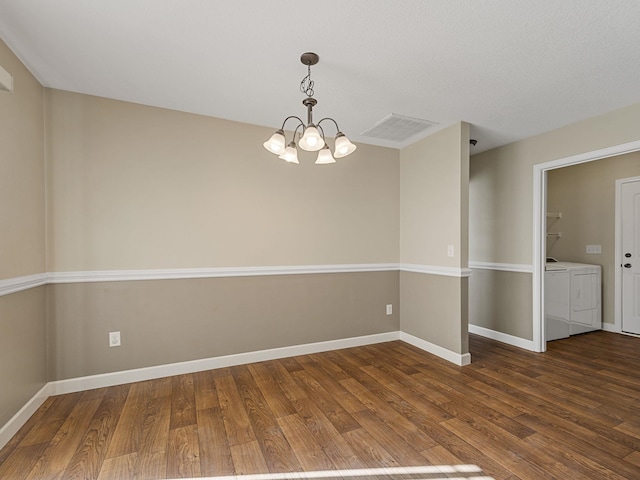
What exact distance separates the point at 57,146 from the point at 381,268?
3370 mm

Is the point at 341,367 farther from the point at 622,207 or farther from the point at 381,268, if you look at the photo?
the point at 622,207

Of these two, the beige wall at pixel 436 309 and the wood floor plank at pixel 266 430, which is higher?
the beige wall at pixel 436 309

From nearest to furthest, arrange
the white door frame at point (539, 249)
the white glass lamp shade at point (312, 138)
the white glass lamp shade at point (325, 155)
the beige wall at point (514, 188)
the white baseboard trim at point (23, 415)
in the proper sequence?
the white glass lamp shade at point (312, 138) → the white baseboard trim at point (23, 415) → the white glass lamp shade at point (325, 155) → the beige wall at point (514, 188) → the white door frame at point (539, 249)

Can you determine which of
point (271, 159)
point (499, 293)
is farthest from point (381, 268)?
point (271, 159)

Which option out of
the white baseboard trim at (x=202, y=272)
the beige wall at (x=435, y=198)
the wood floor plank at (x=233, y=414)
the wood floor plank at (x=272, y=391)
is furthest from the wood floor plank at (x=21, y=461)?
the beige wall at (x=435, y=198)

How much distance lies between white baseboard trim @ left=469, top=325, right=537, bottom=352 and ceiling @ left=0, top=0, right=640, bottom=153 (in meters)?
2.46

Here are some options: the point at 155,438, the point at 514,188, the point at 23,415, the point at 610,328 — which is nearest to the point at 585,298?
the point at 610,328

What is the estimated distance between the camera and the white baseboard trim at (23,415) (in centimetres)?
188

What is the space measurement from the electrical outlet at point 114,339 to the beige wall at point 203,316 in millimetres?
35

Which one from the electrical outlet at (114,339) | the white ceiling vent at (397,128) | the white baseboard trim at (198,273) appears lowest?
the electrical outlet at (114,339)

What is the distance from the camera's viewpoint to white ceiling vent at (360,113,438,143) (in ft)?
9.99

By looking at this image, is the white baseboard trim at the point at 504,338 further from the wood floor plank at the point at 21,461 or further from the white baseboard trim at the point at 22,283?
the white baseboard trim at the point at 22,283

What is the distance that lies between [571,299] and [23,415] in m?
5.64

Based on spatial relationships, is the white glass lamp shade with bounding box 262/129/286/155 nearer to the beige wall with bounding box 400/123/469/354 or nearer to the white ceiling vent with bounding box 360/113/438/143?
the white ceiling vent with bounding box 360/113/438/143
